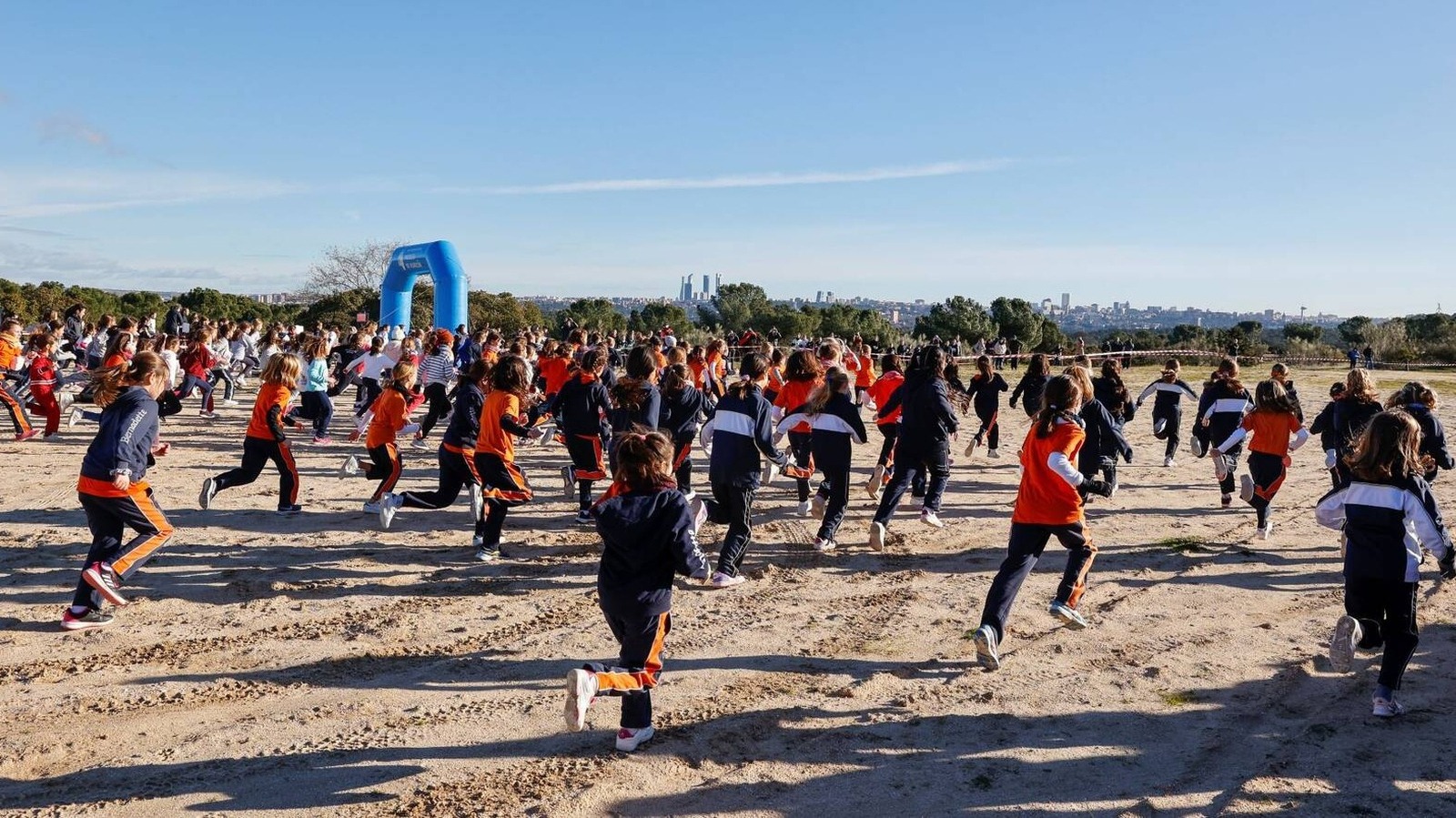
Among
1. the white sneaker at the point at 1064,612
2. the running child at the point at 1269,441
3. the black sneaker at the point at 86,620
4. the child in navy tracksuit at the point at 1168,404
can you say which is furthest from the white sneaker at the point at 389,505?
the child in navy tracksuit at the point at 1168,404

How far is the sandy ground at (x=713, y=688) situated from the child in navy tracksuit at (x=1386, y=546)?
39 cm

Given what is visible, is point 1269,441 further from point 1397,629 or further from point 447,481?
point 447,481

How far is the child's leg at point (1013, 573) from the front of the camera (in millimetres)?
5664

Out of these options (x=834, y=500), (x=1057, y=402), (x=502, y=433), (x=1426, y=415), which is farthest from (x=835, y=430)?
(x=1426, y=415)

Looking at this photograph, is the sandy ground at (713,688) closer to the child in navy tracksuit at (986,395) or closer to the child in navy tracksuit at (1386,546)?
the child in navy tracksuit at (1386,546)

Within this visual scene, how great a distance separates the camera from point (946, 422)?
872cm

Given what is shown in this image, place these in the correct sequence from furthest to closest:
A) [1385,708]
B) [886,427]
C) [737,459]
Answer: [886,427] < [737,459] < [1385,708]

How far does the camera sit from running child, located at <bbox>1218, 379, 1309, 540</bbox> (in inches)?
350

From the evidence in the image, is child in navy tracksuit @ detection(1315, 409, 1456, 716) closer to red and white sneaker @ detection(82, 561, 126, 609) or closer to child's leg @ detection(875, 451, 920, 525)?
child's leg @ detection(875, 451, 920, 525)

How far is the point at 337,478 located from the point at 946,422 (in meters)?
6.80

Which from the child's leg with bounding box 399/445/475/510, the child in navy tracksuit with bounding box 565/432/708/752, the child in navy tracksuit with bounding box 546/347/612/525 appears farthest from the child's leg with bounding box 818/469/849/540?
the child in navy tracksuit with bounding box 565/432/708/752

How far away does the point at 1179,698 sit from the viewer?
5387mm

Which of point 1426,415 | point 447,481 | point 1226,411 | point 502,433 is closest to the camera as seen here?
point 1426,415

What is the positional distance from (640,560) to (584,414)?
4702mm
